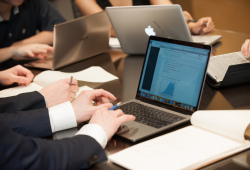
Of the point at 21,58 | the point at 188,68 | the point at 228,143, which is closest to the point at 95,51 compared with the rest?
the point at 21,58

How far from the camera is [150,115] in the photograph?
1106 mm

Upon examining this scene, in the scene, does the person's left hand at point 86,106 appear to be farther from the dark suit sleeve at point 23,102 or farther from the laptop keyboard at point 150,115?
the dark suit sleeve at point 23,102

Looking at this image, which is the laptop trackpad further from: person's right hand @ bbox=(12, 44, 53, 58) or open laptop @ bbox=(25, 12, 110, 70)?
person's right hand @ bbox=(12, 44, 53, 58)

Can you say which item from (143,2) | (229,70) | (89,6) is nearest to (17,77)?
(229,70)

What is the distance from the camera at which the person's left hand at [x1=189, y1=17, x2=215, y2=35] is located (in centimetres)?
209

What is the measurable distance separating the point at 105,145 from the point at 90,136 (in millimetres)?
58

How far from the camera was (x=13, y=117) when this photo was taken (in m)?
1.09

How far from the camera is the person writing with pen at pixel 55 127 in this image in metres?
0.82

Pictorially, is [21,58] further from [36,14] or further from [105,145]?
[105,145]

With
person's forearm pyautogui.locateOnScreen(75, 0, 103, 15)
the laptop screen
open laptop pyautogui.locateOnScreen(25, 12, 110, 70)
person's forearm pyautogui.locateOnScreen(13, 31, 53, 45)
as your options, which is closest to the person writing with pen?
the laptop screen

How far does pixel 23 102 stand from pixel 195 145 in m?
0.65

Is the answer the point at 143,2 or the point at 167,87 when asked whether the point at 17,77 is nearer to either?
the point at 167,87

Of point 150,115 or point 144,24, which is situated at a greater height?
point 144,24

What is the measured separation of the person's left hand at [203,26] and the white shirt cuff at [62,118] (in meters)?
1.23
